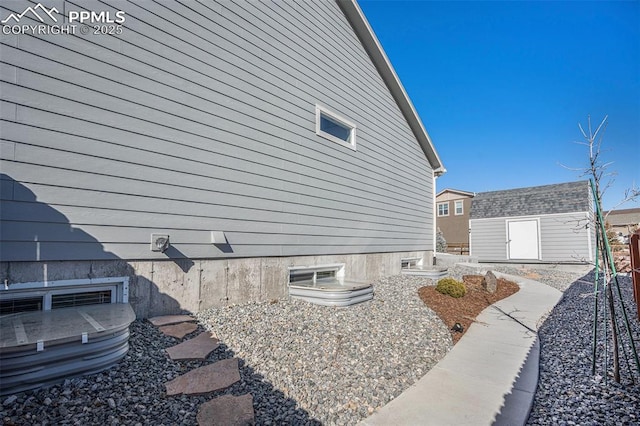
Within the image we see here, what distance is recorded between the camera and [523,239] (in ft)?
51.0

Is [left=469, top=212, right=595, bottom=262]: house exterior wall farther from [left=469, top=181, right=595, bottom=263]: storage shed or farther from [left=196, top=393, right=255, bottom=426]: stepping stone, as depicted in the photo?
[left=196, top=393, right=255, bottom=426]: stepping stone

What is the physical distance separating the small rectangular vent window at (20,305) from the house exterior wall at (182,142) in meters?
0.27

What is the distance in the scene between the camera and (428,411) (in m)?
2.45


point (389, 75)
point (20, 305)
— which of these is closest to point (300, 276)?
point (20, 305)

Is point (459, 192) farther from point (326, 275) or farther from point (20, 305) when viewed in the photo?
point (20, 305)

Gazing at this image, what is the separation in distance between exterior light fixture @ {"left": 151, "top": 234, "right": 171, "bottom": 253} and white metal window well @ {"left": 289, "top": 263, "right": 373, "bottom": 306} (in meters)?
2.14

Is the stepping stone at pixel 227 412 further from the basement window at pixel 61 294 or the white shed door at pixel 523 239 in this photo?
the white shed door at pixel 523 239

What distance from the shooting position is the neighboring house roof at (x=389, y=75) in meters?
7.22

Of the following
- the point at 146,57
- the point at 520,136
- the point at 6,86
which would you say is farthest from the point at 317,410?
the point at 520,136

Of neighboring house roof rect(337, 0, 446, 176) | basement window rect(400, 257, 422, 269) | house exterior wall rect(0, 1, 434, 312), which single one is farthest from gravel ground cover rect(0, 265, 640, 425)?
neighboring house roof rect(337, 0, 446, 176)

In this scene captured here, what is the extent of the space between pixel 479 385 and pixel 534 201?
15904 mm

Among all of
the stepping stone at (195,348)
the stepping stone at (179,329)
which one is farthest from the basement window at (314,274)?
the stepping stone at (195,348)

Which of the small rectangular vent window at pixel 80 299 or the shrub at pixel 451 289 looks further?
the shrub at pixel 451 289

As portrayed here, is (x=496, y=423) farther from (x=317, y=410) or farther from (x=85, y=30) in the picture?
(x=85, y=30)
